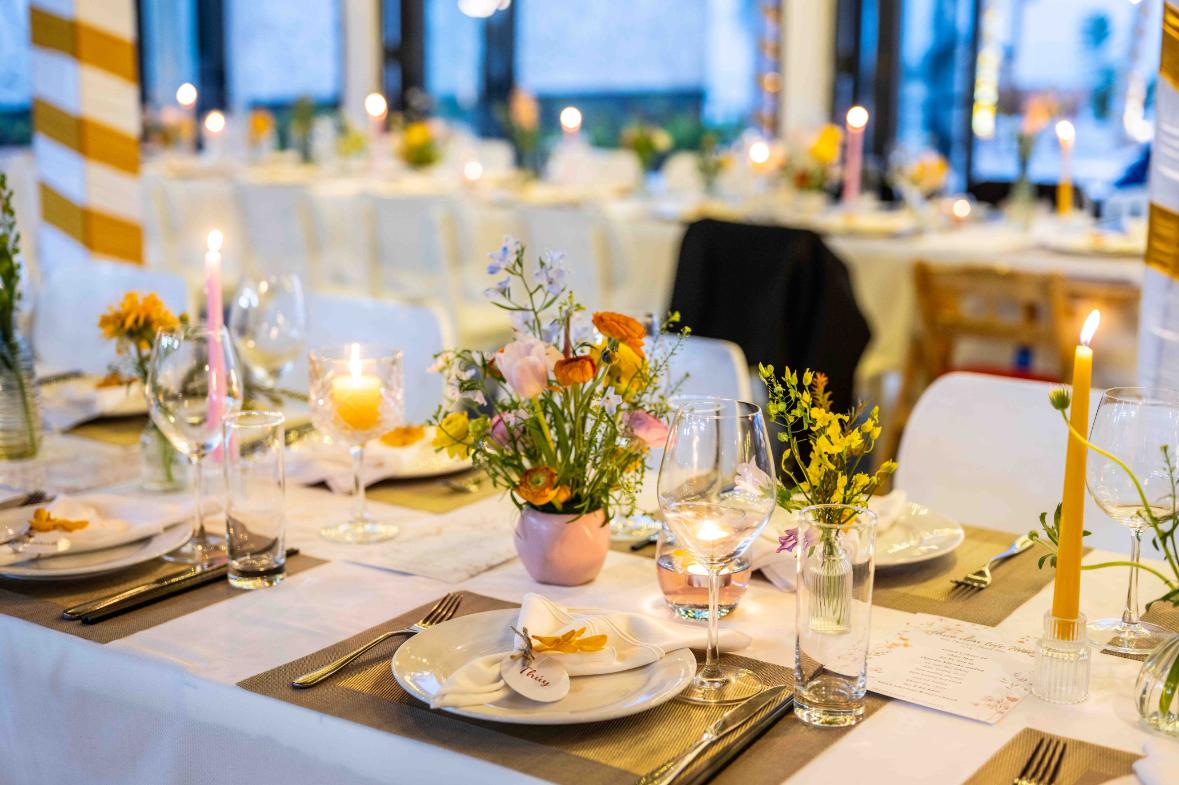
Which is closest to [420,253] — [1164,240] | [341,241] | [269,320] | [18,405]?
[341,241]

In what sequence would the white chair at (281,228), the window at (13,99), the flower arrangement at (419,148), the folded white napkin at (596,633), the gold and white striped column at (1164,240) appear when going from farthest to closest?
the window at (13,99) → the flower arrangement at (419,148) → the white chair at (281,228) → the gold and white striped column at (1164,240) → the folded white napkin at (596,633)

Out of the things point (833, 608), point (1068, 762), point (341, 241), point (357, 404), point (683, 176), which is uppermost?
point (683, 176)

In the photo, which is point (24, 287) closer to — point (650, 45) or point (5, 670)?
point (5, 670)

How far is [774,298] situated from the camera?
359 cm

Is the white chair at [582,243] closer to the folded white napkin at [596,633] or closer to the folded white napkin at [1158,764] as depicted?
the folded white napkin at [596,633]

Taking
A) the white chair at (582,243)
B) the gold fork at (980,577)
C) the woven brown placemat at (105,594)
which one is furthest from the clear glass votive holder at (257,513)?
the white chair at (582,243)

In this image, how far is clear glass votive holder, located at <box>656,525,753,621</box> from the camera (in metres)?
1.44

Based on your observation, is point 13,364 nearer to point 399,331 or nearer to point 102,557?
point 102,557

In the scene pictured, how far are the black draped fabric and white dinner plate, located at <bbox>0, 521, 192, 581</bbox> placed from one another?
2161mm

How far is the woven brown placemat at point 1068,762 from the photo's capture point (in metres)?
1.09

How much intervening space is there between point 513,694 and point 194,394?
652 mm

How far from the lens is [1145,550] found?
6.23 ft

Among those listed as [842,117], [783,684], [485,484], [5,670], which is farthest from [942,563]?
[842,117]

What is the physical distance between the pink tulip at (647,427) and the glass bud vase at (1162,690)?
1.71 feet
